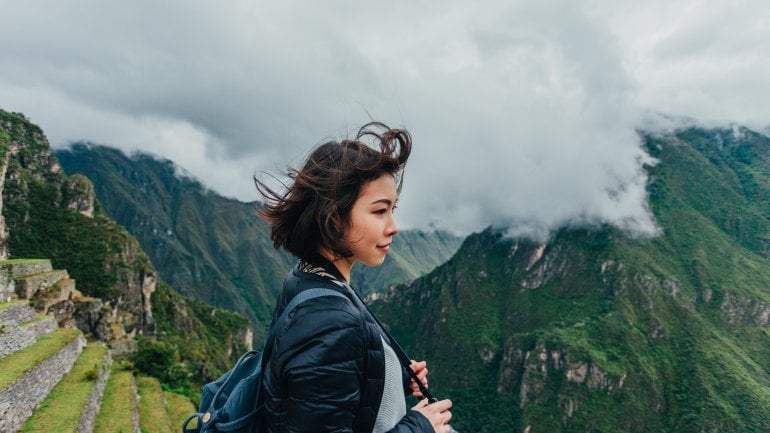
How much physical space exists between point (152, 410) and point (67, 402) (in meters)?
6.38

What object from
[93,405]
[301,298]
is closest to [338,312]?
[301,298]

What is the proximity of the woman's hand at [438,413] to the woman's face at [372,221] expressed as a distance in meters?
0.89

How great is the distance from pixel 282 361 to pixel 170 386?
104 ft

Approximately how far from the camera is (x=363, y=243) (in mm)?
2389

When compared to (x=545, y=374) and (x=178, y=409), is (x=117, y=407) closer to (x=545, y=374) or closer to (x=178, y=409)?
(x=178, y=409)

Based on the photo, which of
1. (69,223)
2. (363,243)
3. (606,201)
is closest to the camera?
(363,243)

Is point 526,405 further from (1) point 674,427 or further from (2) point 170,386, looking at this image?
(2) point 170,386

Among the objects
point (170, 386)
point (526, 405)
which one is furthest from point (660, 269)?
point (170, 386)

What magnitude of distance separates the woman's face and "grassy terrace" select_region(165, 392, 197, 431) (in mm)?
19494

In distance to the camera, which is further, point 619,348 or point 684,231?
point 684,231

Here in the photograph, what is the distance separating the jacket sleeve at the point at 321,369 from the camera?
5.49 ft

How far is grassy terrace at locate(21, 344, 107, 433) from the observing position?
1040 centimetres

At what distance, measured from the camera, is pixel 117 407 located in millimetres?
14812

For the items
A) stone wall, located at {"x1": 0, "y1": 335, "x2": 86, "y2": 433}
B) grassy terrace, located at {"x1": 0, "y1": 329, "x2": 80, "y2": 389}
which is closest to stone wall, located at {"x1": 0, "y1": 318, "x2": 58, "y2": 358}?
grassy terrace, located at {"x1": 0, "y1": 329, "x2": 80, "y2": 389}
